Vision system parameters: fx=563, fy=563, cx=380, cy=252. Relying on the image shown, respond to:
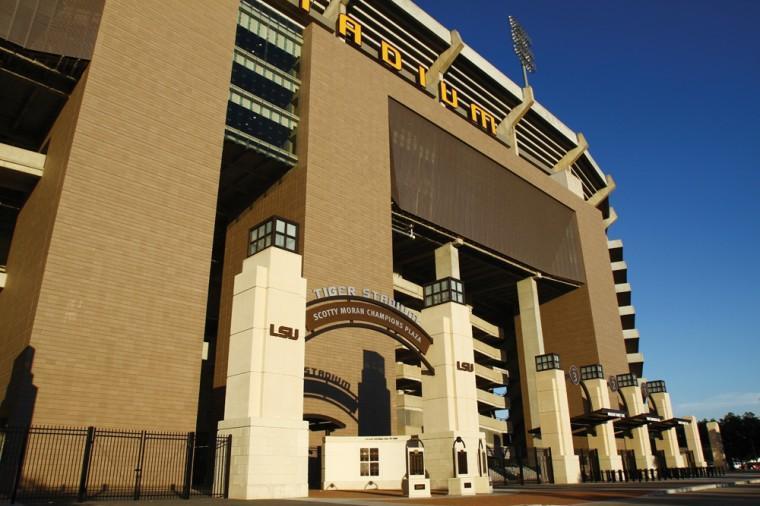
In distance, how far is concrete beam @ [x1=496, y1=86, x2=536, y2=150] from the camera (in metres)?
70.1

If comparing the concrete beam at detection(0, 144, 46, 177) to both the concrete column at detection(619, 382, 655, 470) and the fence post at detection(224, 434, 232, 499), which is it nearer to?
the fence post at detection(224, 434, 232, 499)

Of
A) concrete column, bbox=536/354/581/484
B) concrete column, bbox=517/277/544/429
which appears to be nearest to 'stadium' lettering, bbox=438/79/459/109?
concrete column, bbox=517/277/544/429

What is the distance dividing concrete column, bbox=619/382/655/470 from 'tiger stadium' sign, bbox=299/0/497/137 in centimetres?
3348

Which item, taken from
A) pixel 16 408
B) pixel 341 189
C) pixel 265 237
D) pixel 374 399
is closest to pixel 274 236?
pixel 265 237

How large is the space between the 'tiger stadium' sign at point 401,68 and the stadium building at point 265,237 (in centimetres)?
33

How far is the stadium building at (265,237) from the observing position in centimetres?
2656

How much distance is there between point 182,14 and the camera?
125 ft


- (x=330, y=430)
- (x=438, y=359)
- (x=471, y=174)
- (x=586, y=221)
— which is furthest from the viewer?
(x=586, y=221)

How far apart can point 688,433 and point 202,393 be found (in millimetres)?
62703

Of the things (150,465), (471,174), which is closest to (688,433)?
(471,174)

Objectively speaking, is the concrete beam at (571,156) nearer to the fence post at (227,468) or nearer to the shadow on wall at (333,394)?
the shadow on wall at (333,394)

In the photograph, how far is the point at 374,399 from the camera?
40.2m

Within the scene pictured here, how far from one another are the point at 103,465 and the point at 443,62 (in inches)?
1990

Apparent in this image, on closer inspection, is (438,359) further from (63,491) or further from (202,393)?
(202,393)
